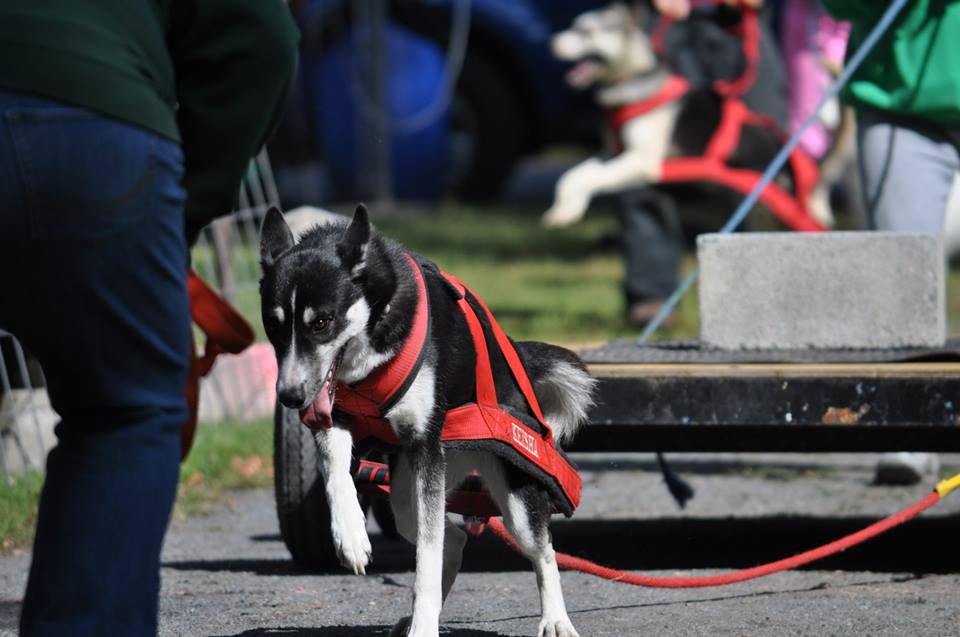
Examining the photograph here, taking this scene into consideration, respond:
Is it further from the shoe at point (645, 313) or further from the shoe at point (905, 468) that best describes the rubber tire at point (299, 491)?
the shoe at point (645, 313)

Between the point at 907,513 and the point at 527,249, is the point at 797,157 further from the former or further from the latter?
the point at 907,513

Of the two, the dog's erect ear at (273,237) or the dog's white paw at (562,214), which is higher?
the dog's erect ear at (273,237)

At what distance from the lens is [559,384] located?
381cm

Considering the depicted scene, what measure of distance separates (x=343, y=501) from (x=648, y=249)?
6.24 meters

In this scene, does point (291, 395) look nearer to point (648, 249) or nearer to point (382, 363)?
point (382, 363)

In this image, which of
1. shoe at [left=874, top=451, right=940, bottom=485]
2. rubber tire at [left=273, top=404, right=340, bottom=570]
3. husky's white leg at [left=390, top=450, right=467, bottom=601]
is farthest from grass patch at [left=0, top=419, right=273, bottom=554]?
shoe at [left=874, top=451, right=940, bottom=485]

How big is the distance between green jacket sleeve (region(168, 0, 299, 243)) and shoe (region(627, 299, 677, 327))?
21.6 feet

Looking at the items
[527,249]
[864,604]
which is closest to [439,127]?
[527,249]

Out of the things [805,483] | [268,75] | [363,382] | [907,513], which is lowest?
[805,483]

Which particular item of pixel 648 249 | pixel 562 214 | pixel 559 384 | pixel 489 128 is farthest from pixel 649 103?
pixel 489 128

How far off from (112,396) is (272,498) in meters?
3.50

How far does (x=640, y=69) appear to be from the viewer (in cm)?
991

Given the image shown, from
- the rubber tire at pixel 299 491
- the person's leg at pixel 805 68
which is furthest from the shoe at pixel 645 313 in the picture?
the rubber tire at pixel 299 491

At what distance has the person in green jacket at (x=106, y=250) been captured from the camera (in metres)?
2.20
